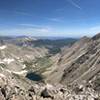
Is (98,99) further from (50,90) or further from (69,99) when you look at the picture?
(50,90)

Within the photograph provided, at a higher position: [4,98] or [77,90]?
[4,98]

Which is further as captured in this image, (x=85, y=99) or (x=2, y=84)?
(x=85, y=99)

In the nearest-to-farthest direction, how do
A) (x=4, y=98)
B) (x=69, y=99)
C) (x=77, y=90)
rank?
1. (x=4, y=98)
2. (x=69, y=99)
3. (x=77, y=90)

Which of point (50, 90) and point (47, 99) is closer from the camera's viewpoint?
point (47, 99)

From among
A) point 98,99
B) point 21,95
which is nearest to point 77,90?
point 98,99

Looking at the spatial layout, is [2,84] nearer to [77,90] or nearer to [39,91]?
[39,91]

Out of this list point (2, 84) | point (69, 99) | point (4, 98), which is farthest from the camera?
point (69, 99)

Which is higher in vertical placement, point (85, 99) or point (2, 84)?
point (2, 84)

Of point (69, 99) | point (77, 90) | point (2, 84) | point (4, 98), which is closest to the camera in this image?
point (4, 98)

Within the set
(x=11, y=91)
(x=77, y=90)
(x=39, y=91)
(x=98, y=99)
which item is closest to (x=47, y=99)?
(x=39, y=91)
